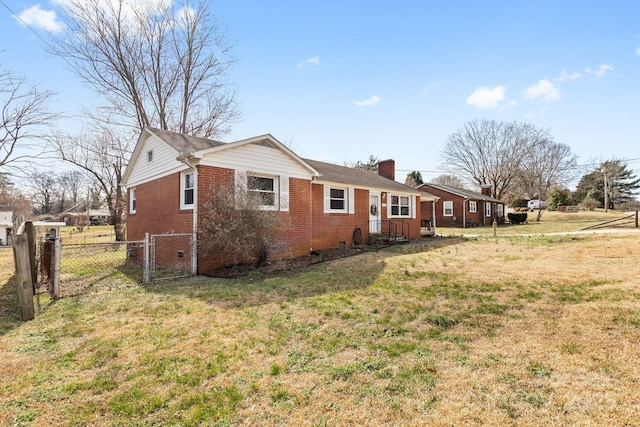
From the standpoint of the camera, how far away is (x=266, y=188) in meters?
10.7

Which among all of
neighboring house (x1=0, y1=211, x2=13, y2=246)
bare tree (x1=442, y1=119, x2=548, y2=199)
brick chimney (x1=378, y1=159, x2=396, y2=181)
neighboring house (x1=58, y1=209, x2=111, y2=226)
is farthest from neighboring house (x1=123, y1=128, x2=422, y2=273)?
neighboring house (x1=58, y1=209, x2=111, y2=226)

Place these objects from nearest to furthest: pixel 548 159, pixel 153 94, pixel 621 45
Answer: pixel 621 45 < pixel 153 94 < pixel 548 159

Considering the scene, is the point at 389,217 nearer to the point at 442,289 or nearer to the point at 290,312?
the point at 442,289

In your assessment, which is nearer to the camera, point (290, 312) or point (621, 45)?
point (290, 312)

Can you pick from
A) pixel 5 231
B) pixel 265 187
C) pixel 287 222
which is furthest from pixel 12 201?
pixel 287 222

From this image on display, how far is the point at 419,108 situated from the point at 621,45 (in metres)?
7.59

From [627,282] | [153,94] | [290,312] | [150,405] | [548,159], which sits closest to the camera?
[150,405]

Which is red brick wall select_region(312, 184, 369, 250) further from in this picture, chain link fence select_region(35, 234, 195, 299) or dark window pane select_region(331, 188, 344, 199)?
chain link fence select_region(35, 234, 195, 299)

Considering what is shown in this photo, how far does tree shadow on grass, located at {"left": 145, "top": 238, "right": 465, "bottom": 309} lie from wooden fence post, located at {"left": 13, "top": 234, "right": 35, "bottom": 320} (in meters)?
2.17

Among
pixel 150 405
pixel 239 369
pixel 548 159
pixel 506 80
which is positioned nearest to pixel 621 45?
pixel 506 80

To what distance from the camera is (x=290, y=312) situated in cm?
517

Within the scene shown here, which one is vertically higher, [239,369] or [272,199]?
[272,199]

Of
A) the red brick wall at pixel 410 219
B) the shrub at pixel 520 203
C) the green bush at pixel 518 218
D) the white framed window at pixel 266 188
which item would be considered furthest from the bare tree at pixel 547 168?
the white framed window at pixel 266 188

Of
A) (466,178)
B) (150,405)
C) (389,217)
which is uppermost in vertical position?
(466,178)
